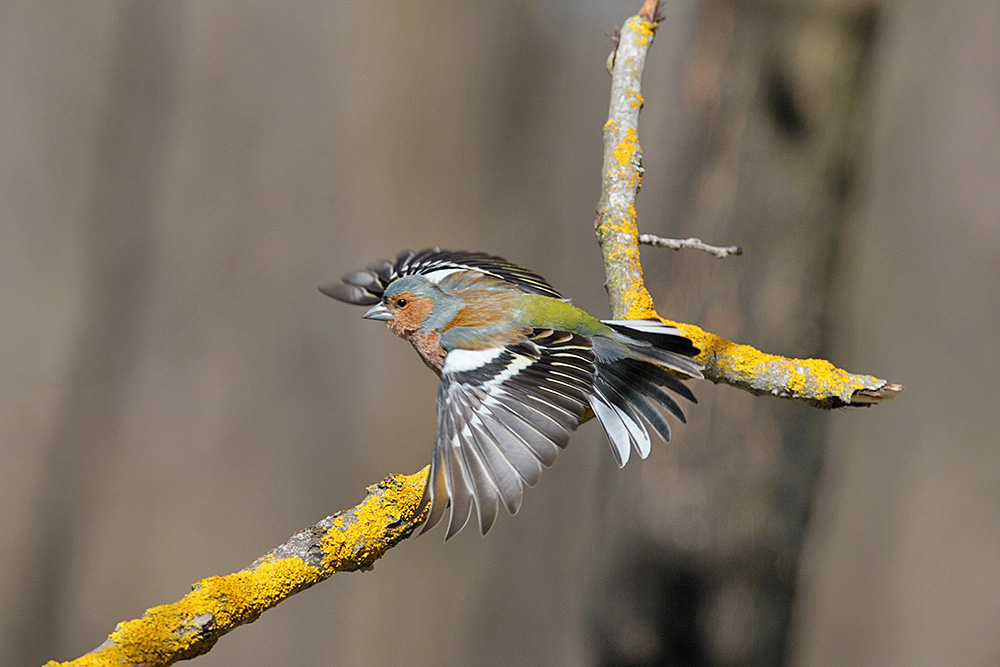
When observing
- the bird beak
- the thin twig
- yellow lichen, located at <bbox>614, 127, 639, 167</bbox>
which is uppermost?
yellow lichen, located at <bbox>614, 127, 639, 167</bbox>

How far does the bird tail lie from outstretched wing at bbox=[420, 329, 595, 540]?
0.48 feet

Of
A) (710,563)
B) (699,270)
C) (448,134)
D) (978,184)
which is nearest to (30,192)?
(448,134)

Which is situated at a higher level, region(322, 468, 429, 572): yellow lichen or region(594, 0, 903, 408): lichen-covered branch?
region(594, 0, 903, 408): lichen-covered branch

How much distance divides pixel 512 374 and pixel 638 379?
1.57ft

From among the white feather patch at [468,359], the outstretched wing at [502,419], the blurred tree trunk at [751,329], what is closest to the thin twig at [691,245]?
the outstretched wing at [502,419]

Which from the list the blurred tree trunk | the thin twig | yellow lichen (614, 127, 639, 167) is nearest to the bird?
the thin twig

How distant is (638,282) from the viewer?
1991 mm

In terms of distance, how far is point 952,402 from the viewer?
3670mm

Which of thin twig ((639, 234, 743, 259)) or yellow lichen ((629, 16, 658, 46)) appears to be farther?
yellow lichen ((629, 16, 658, 46))

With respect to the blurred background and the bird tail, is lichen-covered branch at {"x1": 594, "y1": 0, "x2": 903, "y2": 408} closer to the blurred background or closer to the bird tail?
the bird tail

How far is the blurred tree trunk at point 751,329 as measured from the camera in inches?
112

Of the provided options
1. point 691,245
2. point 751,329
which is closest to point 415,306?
point 691,245

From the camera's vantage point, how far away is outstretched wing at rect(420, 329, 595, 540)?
1.37 meters

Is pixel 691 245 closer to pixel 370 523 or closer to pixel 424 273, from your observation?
pixel 424 273
